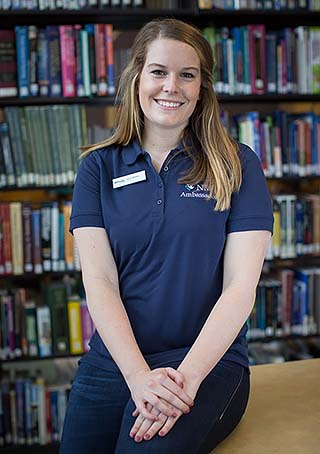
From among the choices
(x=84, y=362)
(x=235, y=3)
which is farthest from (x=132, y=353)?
(x=235, y=3)

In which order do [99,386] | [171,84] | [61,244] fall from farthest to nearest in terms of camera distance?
[61,244] → [171,84] → [99,386]

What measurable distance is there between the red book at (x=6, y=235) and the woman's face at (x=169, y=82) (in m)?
1.11

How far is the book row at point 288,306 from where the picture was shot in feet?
9.37

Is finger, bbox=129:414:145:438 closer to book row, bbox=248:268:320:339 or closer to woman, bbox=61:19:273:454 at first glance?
woman, bbox=61:19:273:454

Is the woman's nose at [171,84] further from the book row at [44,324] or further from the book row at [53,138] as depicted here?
the book row at [44,324]

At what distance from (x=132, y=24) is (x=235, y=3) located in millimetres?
433

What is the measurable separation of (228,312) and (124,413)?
1.09 ft

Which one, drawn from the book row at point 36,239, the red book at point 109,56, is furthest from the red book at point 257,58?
the book row at point 36,239

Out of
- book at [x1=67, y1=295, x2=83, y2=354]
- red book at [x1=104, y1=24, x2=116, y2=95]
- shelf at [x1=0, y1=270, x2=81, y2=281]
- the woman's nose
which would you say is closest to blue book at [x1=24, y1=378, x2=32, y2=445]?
book at [x1=67, y1=295, x2=83, y2=354]

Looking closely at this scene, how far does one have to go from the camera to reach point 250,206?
1.59 metres

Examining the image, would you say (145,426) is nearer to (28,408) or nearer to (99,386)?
(99,386)

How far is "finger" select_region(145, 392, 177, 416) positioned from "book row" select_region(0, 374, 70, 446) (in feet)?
4.82

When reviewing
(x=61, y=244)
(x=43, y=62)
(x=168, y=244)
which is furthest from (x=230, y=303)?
(x=43, y=62)

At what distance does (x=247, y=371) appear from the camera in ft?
5.16
